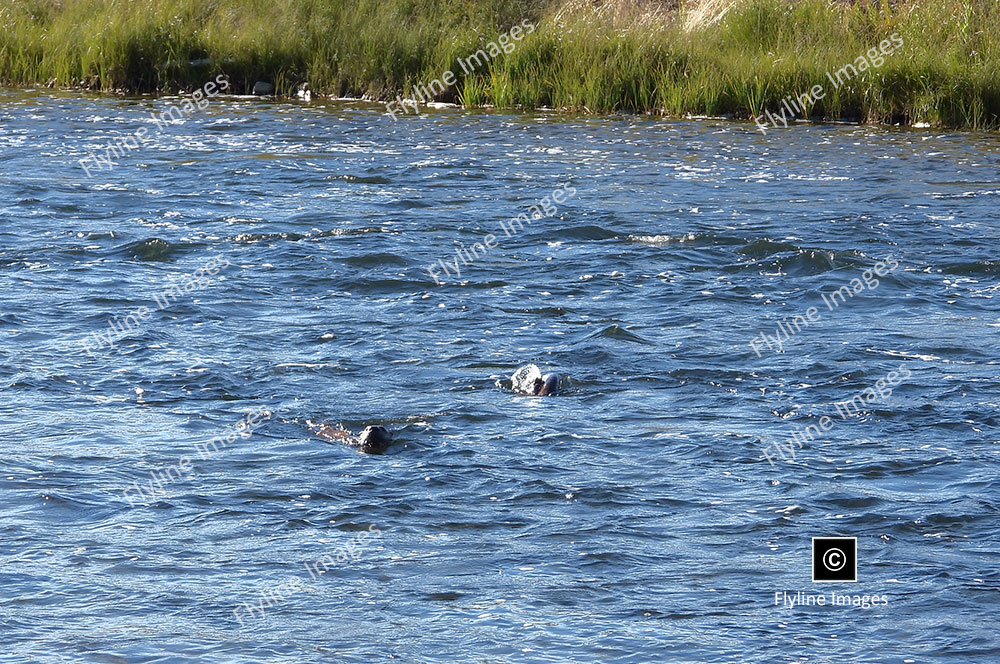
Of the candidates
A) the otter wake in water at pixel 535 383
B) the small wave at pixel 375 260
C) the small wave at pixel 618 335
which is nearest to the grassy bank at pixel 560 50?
the small wave at pixel 375 260

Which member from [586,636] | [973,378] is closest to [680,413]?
[973,378]

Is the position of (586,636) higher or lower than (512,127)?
lower

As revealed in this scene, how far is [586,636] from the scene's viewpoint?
512 cm

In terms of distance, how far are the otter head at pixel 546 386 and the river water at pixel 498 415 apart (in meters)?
0.09

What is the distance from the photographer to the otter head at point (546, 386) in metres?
7.95

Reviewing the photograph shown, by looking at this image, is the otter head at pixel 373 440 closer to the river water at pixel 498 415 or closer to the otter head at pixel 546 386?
the river water at pixel 498 415

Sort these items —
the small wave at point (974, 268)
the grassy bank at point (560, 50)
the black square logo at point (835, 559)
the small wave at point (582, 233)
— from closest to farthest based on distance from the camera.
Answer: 1. the black square logo at point (835, 559)
2. the small wave at point (974, 268)
3. the small wave at point (582, 233)
4. the grassy bank at point (560, 50)

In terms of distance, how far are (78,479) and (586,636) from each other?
2747 millimetres

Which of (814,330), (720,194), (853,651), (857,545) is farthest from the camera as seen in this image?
(720,194)

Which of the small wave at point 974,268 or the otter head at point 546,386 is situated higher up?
the small wave at point 974,268

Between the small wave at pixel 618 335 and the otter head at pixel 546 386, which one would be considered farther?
the small wave at pixel 618 335

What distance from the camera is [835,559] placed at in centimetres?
575

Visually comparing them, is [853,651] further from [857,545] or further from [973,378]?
[973,378]

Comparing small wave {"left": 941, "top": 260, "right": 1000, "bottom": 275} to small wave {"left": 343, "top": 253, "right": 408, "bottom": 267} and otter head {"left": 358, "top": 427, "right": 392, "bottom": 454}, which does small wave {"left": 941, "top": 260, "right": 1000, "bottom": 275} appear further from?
otter head {"left": 358, "top": 427, "right": 392, "bottom": 454}
